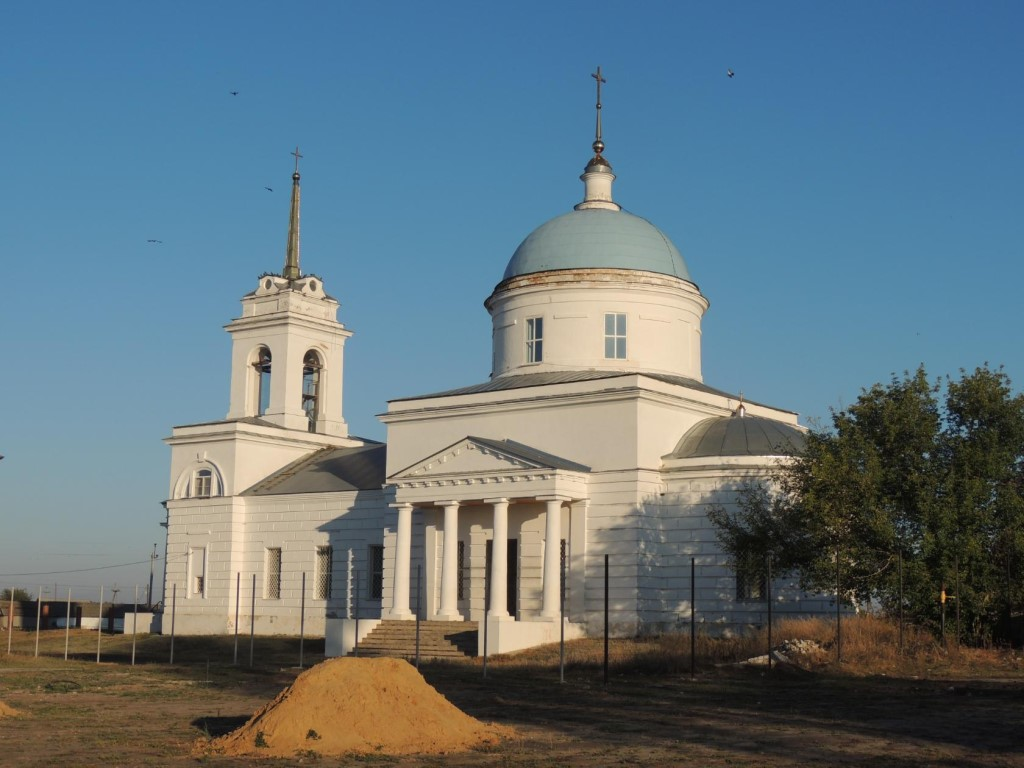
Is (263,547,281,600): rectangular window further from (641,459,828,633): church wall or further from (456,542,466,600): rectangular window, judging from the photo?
(641,459,828,633): church wall

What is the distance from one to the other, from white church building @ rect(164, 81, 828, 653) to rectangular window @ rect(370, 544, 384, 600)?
72mm

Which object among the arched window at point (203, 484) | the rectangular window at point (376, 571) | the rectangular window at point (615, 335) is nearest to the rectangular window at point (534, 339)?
the rectangular window at point (615, 335)

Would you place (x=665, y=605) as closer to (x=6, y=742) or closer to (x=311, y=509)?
(x=311, y=509)

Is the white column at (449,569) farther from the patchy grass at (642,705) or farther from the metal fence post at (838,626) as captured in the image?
the metal fence post at (838,626)

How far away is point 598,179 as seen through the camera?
45.4 meters

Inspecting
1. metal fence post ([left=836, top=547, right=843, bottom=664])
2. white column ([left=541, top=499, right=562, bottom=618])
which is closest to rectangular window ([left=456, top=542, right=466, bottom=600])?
white column ([left=541, top=499, right=562, bottom=618])

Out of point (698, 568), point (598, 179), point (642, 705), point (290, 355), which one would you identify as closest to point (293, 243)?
point (290, 355)

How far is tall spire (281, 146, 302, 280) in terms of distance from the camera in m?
54.9

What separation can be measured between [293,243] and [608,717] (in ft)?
123

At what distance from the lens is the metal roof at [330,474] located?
4553 cm

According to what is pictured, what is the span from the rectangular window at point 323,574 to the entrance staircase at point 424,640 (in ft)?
23.7

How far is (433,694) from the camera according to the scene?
18578mm

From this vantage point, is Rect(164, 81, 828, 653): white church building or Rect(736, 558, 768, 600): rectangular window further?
Rect(164, 81, 828, 653): white church building

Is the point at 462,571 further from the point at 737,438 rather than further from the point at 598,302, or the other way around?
the point at 598,302
